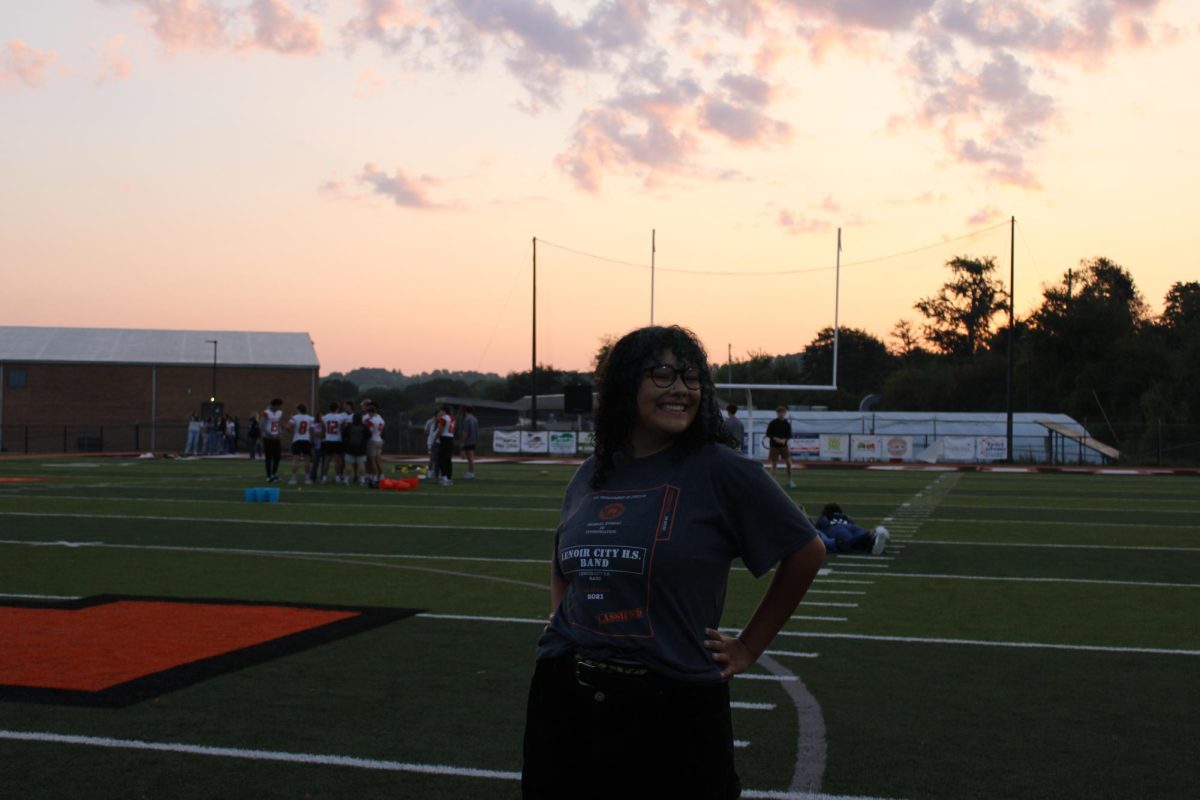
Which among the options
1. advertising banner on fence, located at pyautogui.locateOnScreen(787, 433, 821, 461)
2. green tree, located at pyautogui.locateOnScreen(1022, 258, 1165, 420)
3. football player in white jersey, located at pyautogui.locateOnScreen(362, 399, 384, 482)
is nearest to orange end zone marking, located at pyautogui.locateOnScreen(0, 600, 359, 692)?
football player in white jersey, located at pyautogui.locateOnScreen(362, 399, 384, 482)

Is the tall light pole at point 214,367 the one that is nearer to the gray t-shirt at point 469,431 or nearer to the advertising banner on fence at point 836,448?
the advertising banner on fence at point 836,448

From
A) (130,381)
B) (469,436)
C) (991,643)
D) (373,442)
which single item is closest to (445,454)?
(373,442)

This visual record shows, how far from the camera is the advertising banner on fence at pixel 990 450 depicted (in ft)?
144

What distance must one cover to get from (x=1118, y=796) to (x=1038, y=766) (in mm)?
438

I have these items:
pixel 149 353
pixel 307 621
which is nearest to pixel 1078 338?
pixel 149 353

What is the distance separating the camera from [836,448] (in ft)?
144

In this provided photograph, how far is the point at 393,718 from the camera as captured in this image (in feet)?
20.7

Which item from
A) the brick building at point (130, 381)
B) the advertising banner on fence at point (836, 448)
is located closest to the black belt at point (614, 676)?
the advertising banner on fence at point (836, 448)

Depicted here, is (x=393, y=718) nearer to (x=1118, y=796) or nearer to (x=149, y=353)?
(x=1118, y=796)

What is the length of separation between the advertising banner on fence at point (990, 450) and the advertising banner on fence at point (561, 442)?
44.4 ft

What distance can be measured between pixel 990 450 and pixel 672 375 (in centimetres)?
4291

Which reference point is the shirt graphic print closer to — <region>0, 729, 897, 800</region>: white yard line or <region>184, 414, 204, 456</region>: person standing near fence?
<region>0, 729, 897, 800</region>: white yard line

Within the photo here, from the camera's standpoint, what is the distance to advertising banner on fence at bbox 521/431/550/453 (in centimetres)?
4484

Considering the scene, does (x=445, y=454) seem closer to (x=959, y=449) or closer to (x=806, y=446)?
(x=806, y=446)
